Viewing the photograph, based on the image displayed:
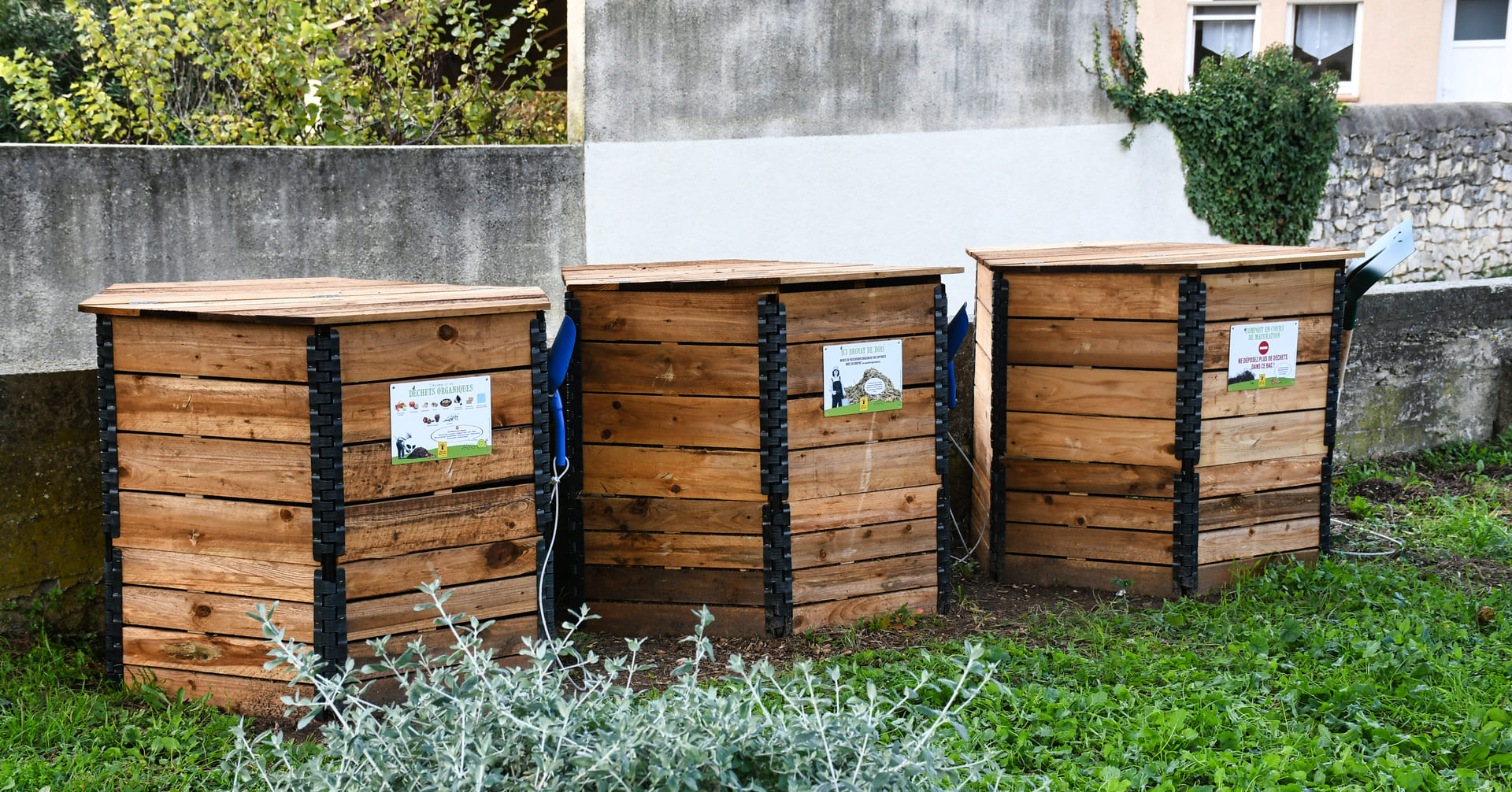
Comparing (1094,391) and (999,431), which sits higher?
(1094,391)

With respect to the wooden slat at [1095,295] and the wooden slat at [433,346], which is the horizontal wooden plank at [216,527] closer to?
the wooden slat at [433,346]

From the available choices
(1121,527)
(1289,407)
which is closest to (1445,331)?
(1289,407)

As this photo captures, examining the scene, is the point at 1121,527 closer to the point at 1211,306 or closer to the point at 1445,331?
the point at 1211,306

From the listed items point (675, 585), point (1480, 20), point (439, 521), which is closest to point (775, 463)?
point (675, 585)

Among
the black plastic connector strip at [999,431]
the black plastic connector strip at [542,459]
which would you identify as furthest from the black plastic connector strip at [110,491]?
the black plastic connector strip at [999,431]

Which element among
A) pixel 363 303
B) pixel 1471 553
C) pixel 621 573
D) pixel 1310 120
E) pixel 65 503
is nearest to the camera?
pixel 363 303

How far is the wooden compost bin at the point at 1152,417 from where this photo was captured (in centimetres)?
499

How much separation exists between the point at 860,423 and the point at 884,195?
4870 mm

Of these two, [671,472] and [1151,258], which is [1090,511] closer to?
[1151,258]

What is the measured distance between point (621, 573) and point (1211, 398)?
97.0 inches

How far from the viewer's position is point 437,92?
29.7ft

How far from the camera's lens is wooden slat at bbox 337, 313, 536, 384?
3.69 metres

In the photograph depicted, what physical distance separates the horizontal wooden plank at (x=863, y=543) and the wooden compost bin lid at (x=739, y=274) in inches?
37.9

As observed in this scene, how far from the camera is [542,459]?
4031 mm
